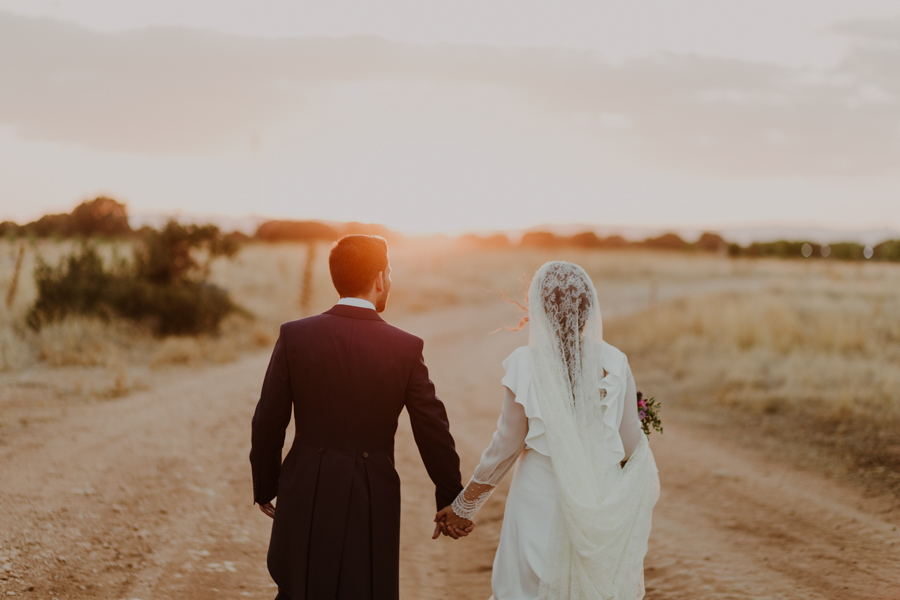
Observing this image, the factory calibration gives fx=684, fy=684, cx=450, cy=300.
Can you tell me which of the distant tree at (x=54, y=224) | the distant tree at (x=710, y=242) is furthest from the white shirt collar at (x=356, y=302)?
the distant tree at (x=710, y=242)

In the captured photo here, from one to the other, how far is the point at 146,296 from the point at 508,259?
38.7m

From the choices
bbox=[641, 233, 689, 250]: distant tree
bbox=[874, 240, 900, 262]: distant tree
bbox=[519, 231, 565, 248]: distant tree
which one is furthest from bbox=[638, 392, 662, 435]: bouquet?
bbox=[519, 231, 565, 248]: distant tree

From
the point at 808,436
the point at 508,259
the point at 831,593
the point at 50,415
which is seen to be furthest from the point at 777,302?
the point at 508,259

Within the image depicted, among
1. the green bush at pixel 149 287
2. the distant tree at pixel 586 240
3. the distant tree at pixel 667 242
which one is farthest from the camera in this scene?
the distant tree at pixel 586 240

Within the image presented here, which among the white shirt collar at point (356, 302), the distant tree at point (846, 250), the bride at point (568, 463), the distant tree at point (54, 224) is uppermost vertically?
the distant tree at point (846, 250)

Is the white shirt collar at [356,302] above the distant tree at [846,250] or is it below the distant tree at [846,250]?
below

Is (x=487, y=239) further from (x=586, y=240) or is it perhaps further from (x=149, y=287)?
(x=149, y=287)

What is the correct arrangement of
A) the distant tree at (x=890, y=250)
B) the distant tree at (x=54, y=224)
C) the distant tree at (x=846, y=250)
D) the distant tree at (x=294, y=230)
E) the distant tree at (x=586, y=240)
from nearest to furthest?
1. the distant tree at (x=54, y=224)
2. the distant tree at (x=890, y=250)
3. the distant tree at (x=846, y=250)
4. the distant tree at (x=294, y=230)
5. the distant tree at (x=586, y=240)

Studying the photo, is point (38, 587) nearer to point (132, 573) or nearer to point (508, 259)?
point (132, 573)

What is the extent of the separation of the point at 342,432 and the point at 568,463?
37.3 inches

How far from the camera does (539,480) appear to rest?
9.65 feet

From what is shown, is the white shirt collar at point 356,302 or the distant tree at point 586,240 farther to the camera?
the distant tree at point 586,240

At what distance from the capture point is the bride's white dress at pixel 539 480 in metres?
2.89

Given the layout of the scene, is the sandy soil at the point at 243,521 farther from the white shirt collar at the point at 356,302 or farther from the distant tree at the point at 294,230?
the distant tree at the point at 294,230
